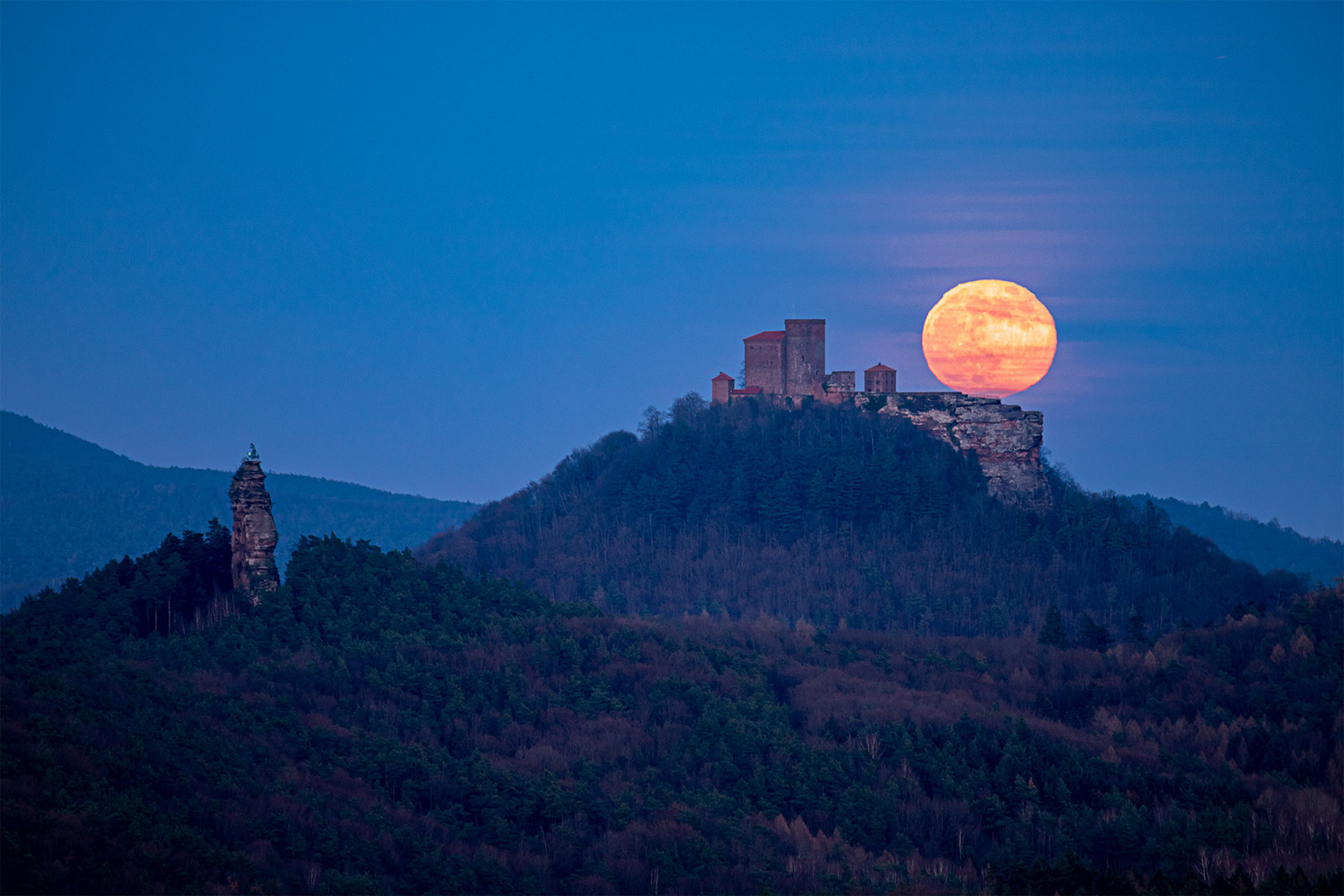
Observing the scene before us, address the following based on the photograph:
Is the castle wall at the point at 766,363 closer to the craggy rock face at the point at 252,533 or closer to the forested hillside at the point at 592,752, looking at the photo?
the forested hillside at the point at 592,752

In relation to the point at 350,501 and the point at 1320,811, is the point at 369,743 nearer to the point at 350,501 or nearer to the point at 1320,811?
the point at 1320,811

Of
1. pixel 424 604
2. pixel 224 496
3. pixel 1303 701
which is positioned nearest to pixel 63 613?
pixel 424 604

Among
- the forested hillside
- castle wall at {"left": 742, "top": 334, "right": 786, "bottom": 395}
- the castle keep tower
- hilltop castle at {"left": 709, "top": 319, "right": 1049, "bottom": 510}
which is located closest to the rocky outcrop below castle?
hilltop castle at {"left": 709, "top": 319, "right": 1049, "bottom": 510}

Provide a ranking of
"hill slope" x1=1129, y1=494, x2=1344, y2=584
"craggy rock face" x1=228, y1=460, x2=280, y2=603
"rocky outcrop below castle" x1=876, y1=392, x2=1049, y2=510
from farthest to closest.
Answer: "hill slope" x1=1129, y1=494, x2=1344, y2=584, "rocky outcrop below castle" x1=876, y1=392, x2=1049, y2=510, "craggy rock face" x1=228, y1=460, x2=280, y2=603

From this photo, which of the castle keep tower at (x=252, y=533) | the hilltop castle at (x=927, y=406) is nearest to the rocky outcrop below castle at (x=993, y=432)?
the hilltop castle at (x=927, y=406)

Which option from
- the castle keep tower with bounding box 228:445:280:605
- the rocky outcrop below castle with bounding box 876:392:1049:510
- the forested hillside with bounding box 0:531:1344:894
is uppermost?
the rocky outcrop below castle with bounding box 876:392:1049:510

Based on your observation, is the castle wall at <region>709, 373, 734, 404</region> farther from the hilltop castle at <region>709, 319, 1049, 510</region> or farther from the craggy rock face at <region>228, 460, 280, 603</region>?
the craggy rock face at <region>228, 460, 280, 603</region>
